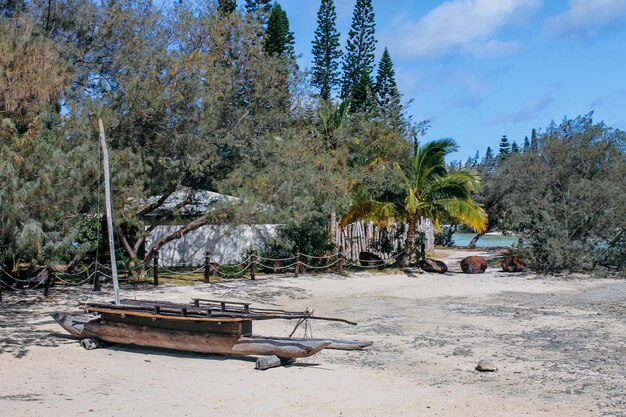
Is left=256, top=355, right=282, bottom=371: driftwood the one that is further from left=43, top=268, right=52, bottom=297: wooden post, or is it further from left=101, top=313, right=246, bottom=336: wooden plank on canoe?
left=43, top=268, right=52, bottom=297: wooden post

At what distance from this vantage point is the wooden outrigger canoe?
9883mm

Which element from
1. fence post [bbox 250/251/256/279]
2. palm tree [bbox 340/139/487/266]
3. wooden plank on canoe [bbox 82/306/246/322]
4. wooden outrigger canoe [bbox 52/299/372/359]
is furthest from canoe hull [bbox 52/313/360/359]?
palm tree [bbox 340/139/487/266]

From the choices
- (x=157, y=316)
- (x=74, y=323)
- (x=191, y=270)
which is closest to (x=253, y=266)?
(x=191, y=270)

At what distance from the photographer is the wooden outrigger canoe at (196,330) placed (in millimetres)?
9883

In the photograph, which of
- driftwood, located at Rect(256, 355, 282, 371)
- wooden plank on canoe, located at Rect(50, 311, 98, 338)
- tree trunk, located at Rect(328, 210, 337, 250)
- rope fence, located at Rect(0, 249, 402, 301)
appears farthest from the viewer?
tree trunk, located at Rect(328, 210, 337, 250)

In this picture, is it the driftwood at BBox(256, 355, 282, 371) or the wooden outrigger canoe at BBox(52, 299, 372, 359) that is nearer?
the driftwood at BBox(256, 355, 282, 371)

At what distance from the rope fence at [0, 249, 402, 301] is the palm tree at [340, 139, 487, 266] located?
203cm

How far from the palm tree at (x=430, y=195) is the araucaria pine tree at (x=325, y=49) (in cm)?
1691

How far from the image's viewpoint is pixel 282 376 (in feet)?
30.7

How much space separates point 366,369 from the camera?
394 inches

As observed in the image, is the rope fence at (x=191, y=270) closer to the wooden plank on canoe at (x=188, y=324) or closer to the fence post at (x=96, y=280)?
the fence post at (x=96, y=280)

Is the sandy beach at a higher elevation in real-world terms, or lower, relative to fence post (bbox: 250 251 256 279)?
lower

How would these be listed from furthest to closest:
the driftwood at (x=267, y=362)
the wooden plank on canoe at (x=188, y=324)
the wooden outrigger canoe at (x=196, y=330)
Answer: the wooden plank on canoe at (x=188, y=324) → the wooden outrigger canoe at (x=196, y=330) → the driftwood at (x=267, y=362)

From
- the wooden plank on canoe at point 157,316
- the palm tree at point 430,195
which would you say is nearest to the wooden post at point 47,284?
the wooden plank on canoe at point 157,316
